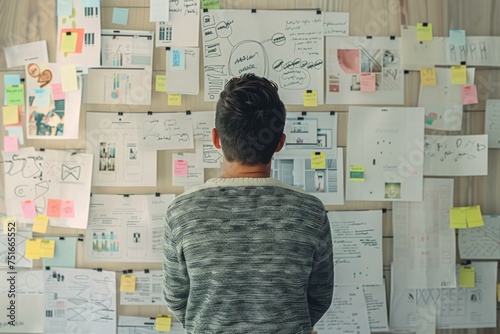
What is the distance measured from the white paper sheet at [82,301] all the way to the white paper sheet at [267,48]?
2.93 ft

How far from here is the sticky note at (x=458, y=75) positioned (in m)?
2.24

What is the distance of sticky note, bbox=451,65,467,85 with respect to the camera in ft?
7.34

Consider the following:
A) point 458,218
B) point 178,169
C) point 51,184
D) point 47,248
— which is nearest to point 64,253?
point 47,248

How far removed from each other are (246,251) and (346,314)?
117cm

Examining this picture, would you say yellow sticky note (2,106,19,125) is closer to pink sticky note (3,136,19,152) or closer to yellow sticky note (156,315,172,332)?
pink sticky note (3,136,19,152)

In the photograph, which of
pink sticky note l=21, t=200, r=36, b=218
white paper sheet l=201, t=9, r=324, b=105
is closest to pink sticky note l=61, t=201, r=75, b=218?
pink sticky note l=21, t=200, r=36, b=218

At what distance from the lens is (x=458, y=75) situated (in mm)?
2238

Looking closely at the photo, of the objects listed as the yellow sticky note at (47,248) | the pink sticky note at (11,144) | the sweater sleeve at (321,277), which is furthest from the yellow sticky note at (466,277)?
the pink sticky note at (11,144)

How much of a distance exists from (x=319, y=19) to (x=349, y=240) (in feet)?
3.05

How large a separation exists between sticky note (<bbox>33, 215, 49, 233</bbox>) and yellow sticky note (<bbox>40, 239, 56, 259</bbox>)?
0.05 meters

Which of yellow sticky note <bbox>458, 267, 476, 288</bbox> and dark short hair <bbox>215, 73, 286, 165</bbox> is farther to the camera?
yellow sticky note <bbox>458, 267, 476, 288</bbox>

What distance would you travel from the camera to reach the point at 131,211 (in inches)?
87.5

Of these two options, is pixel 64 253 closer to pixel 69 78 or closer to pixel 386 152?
pixel 69 78

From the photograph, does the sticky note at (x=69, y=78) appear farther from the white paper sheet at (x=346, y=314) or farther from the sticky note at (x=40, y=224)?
the white paper sheet at (x=346, y=314)
